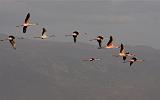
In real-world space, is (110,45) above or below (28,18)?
below

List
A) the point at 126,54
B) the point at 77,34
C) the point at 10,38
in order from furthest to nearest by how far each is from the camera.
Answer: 1. the point at 126,54
2. the point at 77,34
3. the point at 10,38

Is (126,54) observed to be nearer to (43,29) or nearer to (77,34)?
(77,34)

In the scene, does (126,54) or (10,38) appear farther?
(126,54)

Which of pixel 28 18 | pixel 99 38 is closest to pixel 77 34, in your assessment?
pixel 99 38

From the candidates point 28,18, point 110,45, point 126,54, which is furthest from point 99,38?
point 28,18

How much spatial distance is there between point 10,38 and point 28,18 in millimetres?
5226

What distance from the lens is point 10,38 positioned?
6812 cm

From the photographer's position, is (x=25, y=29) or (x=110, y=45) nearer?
(x=25, y=29)

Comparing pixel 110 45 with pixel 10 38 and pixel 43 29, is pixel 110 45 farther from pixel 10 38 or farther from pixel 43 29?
pixel 10 38

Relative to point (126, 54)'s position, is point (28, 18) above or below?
above

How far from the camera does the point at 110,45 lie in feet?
247

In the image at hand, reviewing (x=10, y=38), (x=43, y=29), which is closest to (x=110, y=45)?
(x=43, y=29)

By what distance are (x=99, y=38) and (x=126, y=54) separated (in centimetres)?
789

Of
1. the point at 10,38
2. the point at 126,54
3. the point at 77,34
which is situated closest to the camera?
the point at 10,38
